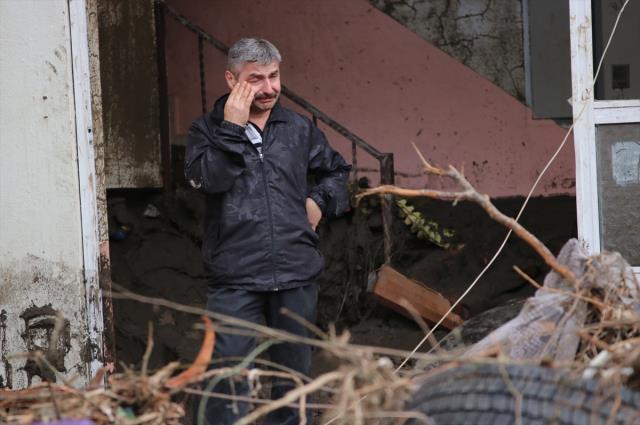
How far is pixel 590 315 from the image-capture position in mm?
2963

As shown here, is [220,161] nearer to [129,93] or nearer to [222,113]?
[222,113]

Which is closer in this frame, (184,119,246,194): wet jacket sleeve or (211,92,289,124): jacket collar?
(184,119,246,194): wet jacket sleeve

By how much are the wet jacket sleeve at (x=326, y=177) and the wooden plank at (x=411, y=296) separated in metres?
2.26

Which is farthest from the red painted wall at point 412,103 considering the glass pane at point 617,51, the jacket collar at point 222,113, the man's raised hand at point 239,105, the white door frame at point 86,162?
the man's raised hand at point 239,105

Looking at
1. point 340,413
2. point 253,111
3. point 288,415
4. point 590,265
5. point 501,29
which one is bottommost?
point 288,415

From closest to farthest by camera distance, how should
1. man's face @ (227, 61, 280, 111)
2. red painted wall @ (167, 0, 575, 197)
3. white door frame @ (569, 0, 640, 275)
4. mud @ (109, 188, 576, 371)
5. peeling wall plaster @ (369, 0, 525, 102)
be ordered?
man's face @ (227, 61, 280, 111), white door frame @ (569, 0, 640, 275), mud @ (109, 188, 576, 371), red painted wall @ (167, 0, 575, 197), peeling wall plaster @ (369, 0, 525, 102)

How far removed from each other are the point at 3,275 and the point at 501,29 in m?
5.44

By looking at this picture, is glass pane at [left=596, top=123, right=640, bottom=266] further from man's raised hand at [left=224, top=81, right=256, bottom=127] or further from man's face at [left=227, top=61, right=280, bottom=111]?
man's raised hand at [left=224, top=81, right=256, bottom=127]

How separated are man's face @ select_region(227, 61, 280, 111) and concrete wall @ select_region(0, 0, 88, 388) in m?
0.95

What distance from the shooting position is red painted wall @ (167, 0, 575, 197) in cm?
877

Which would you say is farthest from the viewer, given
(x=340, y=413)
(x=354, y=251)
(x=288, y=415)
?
A: (x=354, y=251)

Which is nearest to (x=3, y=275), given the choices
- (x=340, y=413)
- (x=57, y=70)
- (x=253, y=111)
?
(x=57, y=70)

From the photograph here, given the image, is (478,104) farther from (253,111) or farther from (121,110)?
(253,111)

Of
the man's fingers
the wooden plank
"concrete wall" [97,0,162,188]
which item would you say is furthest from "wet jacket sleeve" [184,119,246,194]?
"concrete wall" [97,0,162,188]
